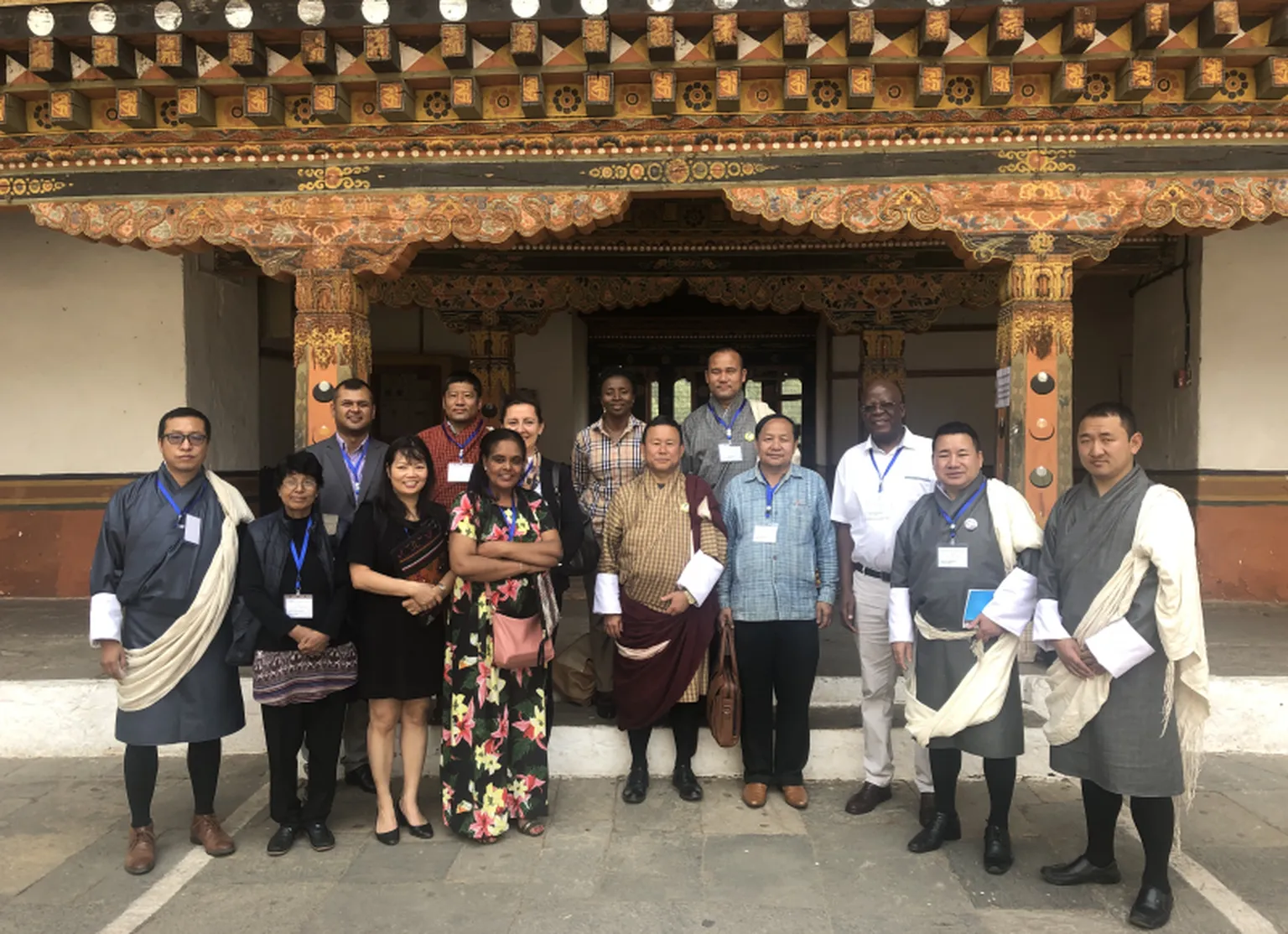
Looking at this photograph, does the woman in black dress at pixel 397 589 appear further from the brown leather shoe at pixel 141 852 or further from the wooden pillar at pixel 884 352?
the wooden pillar at pixel 884 352

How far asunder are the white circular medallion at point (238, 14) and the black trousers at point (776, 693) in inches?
142

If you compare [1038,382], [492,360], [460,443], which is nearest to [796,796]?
[460,443]

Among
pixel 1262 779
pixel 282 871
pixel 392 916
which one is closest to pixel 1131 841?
pixel 1262 779

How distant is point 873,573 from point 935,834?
0.99 metres

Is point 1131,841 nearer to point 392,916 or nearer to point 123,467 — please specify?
point 392,916

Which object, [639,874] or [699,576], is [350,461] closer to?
[699,576]

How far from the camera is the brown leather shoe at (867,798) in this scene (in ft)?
11.4

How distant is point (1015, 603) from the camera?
287 centimetres

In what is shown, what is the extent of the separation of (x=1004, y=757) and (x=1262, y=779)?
5.97 feet

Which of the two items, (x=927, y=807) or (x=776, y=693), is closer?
(x=927, y=807)

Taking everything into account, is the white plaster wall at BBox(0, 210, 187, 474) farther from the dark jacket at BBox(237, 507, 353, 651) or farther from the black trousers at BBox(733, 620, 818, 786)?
the black trousers at BBox(733, 620, 818, 786)

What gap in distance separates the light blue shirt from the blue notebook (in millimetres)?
616

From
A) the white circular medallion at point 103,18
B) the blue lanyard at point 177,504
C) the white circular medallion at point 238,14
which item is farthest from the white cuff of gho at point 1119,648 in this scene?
the white circular medallion at point 103,18

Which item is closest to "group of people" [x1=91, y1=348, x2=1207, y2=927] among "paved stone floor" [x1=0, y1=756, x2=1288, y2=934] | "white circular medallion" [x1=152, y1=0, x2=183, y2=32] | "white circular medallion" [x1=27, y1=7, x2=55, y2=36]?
"paved stone floor" [x1=0, y1=756, x2=1288, y2=934]
